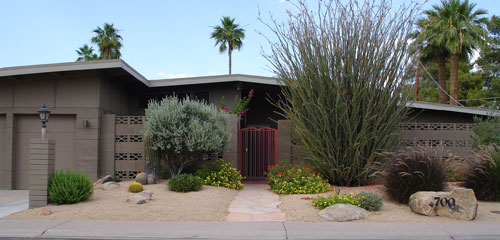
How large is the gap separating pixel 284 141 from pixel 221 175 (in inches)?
95.1

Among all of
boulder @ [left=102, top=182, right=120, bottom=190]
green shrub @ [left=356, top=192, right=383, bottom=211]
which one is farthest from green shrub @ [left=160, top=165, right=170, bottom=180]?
green shrub @ [left=356, top=192, right=383, bottom=211]

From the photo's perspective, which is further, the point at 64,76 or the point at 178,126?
the point at 64,76

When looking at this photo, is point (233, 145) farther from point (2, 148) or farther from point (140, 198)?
point (2, 148)

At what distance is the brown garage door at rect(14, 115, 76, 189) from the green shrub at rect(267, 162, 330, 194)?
6.67 meters

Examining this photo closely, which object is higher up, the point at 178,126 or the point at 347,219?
the point at 178,126

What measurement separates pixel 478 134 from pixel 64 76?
13222mm

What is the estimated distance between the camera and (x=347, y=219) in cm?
732

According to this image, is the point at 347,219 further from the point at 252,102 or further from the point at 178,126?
the point at 252,102

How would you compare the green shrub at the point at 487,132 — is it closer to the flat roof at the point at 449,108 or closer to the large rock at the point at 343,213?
the flat roof at the point at 449,108

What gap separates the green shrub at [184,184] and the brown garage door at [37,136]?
14.8ft

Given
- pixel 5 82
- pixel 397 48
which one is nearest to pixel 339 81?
pixel 397 48

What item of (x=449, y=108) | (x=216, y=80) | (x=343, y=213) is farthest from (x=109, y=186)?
(x=449, y=108)

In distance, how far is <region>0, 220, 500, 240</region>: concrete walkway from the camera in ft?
20.8

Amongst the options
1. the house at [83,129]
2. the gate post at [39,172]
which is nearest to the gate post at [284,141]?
the house at [83,129]
